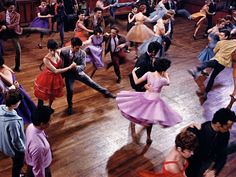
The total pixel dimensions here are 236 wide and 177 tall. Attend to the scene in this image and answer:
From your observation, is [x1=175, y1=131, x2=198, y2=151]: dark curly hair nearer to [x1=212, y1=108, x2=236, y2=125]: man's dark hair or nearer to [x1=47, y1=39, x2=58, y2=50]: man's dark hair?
[x1=212, y1=108, x2=236, y2=125]: man's dark hair

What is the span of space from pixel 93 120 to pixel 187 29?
6.08 m

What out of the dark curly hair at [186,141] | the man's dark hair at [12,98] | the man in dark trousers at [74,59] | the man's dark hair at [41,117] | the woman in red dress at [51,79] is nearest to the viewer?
the dark curly hair at [186,141]

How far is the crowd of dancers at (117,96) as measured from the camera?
3127 mm

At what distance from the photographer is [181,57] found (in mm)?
8289

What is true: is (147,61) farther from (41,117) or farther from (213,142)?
(41,117)

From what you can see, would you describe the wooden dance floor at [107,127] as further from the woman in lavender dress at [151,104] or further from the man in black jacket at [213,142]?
the man in black jacket at [213,142]

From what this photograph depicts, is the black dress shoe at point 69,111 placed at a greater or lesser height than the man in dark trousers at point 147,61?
lesser

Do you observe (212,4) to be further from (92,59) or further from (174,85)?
(92,59)

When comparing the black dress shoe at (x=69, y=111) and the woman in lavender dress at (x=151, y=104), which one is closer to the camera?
the woman in lavender dress at (x=151, y=104)

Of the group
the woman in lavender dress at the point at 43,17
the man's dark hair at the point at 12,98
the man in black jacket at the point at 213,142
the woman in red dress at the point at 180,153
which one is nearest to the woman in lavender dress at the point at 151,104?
the man in black jacket at the point at 213,142

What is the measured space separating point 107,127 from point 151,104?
1.04 metres

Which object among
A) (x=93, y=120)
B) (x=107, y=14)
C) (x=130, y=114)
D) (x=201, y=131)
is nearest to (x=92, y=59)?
(x=93, y=120)

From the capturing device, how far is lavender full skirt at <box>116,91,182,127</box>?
446 centimetres

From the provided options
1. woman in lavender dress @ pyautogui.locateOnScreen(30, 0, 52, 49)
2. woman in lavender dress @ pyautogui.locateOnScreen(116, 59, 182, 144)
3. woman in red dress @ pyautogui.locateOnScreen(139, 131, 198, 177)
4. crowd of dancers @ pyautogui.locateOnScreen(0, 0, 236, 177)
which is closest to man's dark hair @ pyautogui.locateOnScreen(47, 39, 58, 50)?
crowd of dancers @ pyautogui.locateOnScreen(0, 0, 236, 177)
